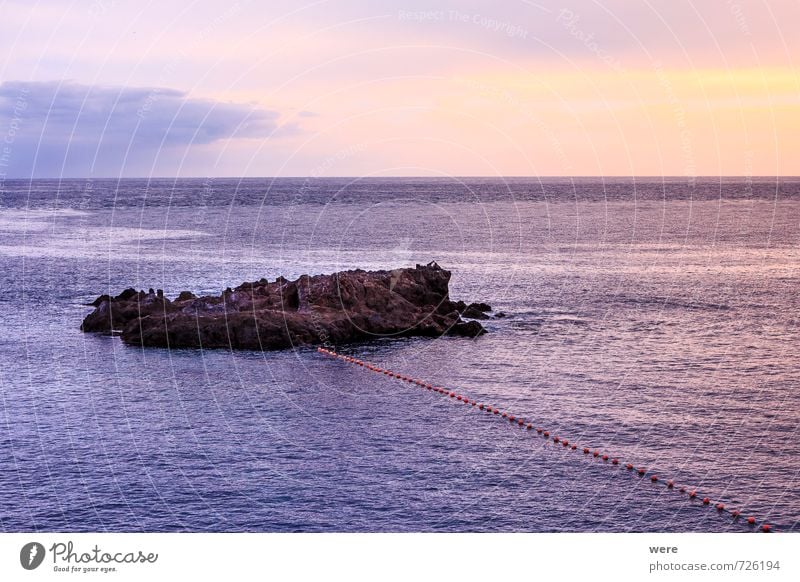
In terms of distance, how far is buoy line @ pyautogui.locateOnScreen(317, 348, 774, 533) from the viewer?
43875 millimetres

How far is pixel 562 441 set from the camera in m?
53.4

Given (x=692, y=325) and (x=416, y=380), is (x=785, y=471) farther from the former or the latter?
(x=692, y=325)

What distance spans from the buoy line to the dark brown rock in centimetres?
574

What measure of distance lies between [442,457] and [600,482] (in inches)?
320

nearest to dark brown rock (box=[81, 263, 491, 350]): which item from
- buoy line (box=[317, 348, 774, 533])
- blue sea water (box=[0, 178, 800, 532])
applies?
blue sea water (box=[0, 178, 800, 532])
